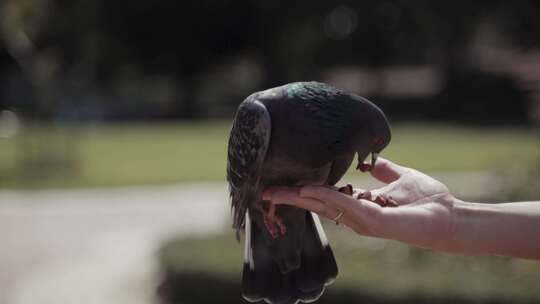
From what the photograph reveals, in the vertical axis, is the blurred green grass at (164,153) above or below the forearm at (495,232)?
below

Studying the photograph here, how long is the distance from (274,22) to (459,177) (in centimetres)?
1988

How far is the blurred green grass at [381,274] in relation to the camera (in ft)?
18.0

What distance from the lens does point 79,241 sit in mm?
9711

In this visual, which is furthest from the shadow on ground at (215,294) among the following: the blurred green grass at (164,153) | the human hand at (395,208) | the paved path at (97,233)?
the blurred green grass at (164,153)

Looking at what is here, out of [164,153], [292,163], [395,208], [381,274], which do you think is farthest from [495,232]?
[164,153]

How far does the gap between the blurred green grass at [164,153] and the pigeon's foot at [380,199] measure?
716 centimetres

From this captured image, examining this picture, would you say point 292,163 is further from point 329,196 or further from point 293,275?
point 293,275

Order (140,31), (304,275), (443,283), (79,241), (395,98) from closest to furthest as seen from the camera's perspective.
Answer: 1. (304,275)
2. (443,283)
3. (79,241)
4. (140,31)
5. (395,98)

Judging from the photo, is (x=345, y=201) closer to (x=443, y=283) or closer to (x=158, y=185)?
(x=443, y=283)

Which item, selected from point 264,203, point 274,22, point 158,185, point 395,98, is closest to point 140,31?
point 274,22

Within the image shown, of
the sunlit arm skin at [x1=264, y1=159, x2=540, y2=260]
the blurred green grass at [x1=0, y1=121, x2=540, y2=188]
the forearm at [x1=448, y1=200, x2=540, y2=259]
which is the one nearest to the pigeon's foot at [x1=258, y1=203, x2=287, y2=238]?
the sunlit arm skin at [x1=264, y1=159, x2=540, y2=260]

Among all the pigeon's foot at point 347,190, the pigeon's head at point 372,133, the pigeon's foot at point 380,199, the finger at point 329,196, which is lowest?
the pigeon's foot at point 380,199

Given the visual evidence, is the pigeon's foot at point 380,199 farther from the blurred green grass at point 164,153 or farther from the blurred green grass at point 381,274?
the blurred green grass at point 164,153

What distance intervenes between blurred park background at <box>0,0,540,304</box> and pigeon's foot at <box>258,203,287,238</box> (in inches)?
112
